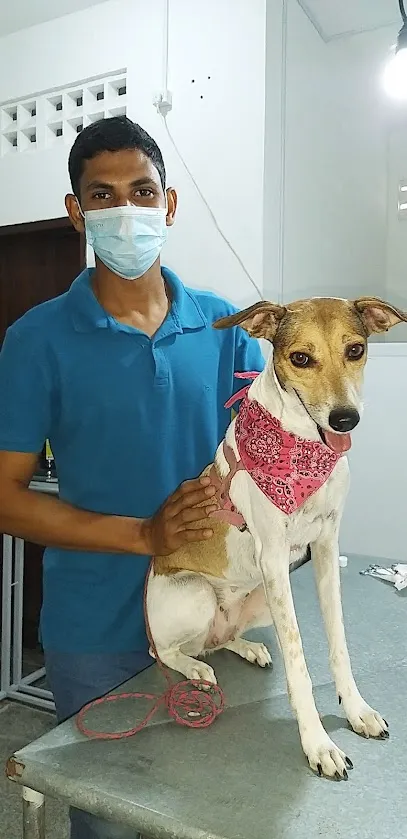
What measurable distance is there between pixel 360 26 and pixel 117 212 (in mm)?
2463

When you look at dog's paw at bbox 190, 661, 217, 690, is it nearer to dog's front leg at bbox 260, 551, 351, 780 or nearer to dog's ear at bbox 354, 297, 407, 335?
dog's front leg at bbox 260, 551, 351, 780

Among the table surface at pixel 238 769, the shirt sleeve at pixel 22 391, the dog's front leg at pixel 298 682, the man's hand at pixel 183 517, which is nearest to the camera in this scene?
the table surface at pixel 238 769

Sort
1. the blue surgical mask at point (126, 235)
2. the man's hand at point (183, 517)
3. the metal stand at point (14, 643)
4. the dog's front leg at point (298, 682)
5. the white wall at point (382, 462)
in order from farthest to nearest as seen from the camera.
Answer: the metal stand at point (14, 643), the white wall at point (382, 462), the blue surgical mask at point (126, 235), the man's hand at point (183, 517), the dog's front leg at point (298, 682)

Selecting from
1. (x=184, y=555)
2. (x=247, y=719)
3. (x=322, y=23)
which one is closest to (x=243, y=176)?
(x=322, y=23)

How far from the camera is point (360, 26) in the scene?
331 cm

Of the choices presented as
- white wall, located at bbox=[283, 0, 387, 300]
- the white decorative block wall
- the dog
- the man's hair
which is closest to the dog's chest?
the dog

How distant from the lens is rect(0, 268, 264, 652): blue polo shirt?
56.5 inches

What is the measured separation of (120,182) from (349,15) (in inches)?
→ 94.9

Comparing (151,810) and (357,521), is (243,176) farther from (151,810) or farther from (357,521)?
(151,810)

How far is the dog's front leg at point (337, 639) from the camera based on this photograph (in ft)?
3.76

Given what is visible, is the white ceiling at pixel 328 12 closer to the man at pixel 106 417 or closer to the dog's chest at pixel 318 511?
the man at pixel 106 417

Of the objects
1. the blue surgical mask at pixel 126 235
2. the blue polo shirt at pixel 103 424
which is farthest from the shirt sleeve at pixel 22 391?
the blue surgical mask at pixel 126 235

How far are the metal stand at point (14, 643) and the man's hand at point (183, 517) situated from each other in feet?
7.07

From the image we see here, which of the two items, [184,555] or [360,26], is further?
[360,26]
